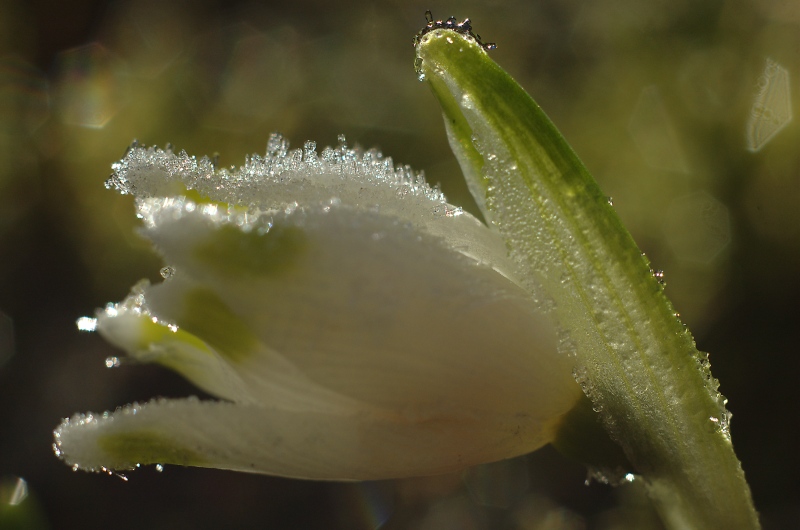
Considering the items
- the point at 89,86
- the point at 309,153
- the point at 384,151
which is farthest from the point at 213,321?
the point at 89,86

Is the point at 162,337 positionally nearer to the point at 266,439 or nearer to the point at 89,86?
the point at 266,439

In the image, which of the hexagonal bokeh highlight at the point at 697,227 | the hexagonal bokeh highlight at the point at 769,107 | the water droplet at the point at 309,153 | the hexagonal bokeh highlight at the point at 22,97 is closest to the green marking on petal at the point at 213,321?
the water droplet at the point at 309,153

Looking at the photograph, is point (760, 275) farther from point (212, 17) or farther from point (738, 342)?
point (212, 17)

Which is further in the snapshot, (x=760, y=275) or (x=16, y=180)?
(x=16, y=180)

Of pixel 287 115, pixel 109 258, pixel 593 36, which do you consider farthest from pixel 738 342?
pixel 109 258

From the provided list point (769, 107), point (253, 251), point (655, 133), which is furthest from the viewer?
point (655, 133)

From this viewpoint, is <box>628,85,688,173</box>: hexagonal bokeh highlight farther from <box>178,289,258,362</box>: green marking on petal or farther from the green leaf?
<box>178,289,258,362</box>: green marking on petal

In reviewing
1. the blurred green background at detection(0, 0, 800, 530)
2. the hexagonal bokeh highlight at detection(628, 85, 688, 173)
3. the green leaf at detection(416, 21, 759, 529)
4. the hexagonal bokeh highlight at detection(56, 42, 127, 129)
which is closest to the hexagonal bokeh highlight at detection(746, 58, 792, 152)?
the blurred green background at detection(0, 0, 800, 530)
